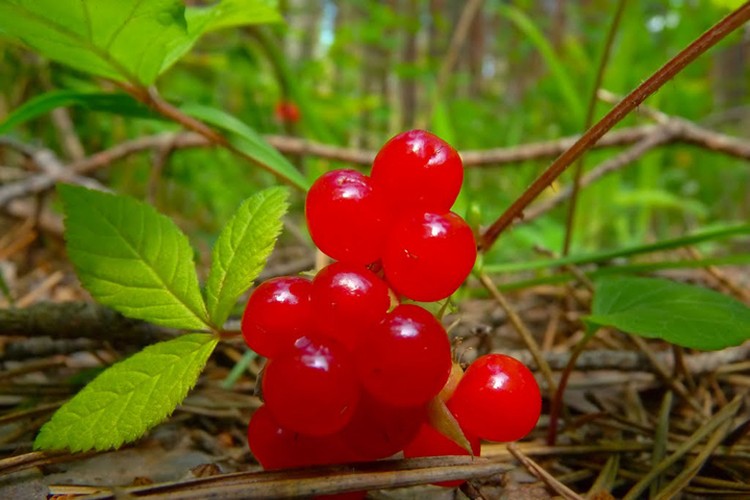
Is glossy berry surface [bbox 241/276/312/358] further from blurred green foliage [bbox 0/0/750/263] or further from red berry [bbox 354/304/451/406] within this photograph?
blurred green foliage [bbox 0/0/750/263]

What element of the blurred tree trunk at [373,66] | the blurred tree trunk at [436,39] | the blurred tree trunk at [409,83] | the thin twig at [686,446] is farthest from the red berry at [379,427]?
the blurred tree trunk at [409,83]

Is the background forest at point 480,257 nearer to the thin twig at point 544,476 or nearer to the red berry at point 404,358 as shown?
the thin twig at point 544,476

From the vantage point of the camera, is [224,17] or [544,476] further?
[224,17]

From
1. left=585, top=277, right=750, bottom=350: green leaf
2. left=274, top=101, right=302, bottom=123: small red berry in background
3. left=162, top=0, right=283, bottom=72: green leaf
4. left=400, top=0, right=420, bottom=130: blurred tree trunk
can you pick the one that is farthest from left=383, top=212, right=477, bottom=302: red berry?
left=400, top=0, right=420, bottom=130: blurred tree trunk

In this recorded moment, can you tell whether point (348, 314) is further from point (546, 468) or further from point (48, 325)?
point (48, 325)

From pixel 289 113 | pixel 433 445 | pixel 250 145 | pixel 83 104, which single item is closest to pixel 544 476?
pixel 433 445

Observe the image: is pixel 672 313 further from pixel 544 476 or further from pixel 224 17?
pixel 224 17

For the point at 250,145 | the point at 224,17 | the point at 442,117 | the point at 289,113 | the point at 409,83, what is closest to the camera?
the point at 224,17
